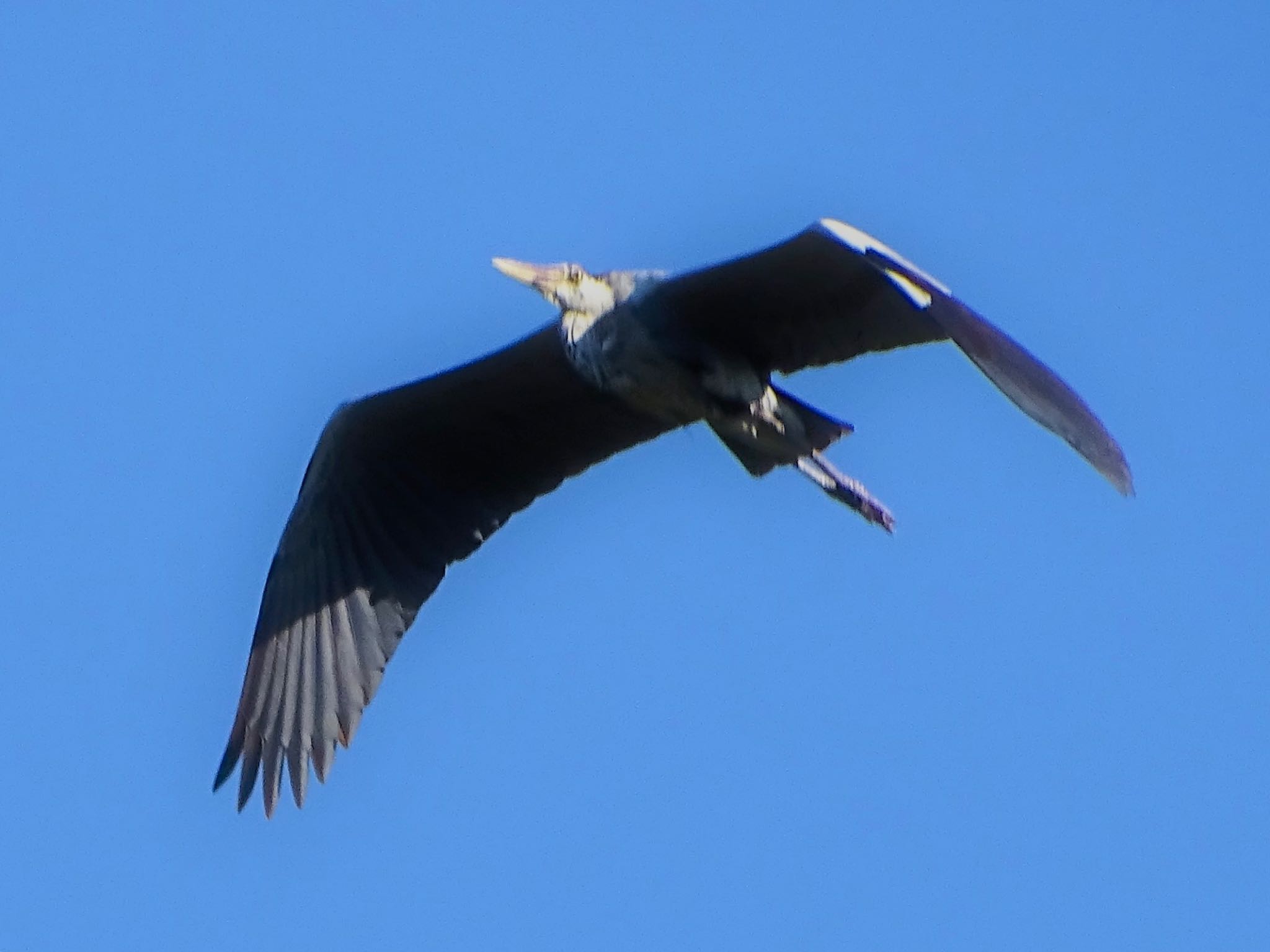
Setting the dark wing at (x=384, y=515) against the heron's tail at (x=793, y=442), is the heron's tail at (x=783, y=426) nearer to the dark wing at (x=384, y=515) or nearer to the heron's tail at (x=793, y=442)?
the heron's tail at (x=793, y=442)

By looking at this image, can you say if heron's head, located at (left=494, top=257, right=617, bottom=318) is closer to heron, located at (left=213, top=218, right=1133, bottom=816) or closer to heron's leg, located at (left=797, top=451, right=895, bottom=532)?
heron, located at (left=213, top=218, right=1133, bottom=816)

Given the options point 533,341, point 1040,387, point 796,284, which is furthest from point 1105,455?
point 533,341

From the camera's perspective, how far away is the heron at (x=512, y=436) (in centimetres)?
805

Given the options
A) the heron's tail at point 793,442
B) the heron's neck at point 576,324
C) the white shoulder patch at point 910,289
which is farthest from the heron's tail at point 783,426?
the white shoulder patch at point 910,289

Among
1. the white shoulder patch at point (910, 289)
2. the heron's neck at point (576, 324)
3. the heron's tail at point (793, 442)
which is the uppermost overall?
the heron's neck at point (576, 324)

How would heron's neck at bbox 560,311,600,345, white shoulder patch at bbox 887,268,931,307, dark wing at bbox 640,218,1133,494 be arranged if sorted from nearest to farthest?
white shoulder patch at bbox 887,268,931,307
dark wing at bbox 640,218,1133,494
heron's neck at bbox 560,311,600,345

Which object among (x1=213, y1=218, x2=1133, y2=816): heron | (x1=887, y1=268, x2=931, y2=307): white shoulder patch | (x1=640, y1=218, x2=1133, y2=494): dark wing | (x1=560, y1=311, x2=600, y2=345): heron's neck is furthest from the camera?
(x1=560, y1=311, x2=600, y2=345): heron's neck

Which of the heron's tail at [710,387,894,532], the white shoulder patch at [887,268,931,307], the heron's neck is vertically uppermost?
the heron's neck

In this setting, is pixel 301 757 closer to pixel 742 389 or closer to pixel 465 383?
pixel 465 383

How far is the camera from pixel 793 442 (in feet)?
26.8

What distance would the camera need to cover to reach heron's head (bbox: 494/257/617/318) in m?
8.25

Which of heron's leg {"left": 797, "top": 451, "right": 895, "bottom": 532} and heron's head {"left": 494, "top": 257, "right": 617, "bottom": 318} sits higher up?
heron's head {"left": 494, "top": 257, "right": 617, "bottom": 318}

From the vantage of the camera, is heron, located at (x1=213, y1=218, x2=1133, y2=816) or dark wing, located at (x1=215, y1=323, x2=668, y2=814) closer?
heron, located at (x1=213, y1=218, x2=1133, y2=816)

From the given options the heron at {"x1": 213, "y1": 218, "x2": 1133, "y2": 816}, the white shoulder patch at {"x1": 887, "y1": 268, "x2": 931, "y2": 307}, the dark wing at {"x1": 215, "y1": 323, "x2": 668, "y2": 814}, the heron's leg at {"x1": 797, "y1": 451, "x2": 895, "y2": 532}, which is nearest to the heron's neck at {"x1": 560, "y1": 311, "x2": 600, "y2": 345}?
the heron at {"x1": 213, "y1": 218, "x2": 1133, "y2": 816}
